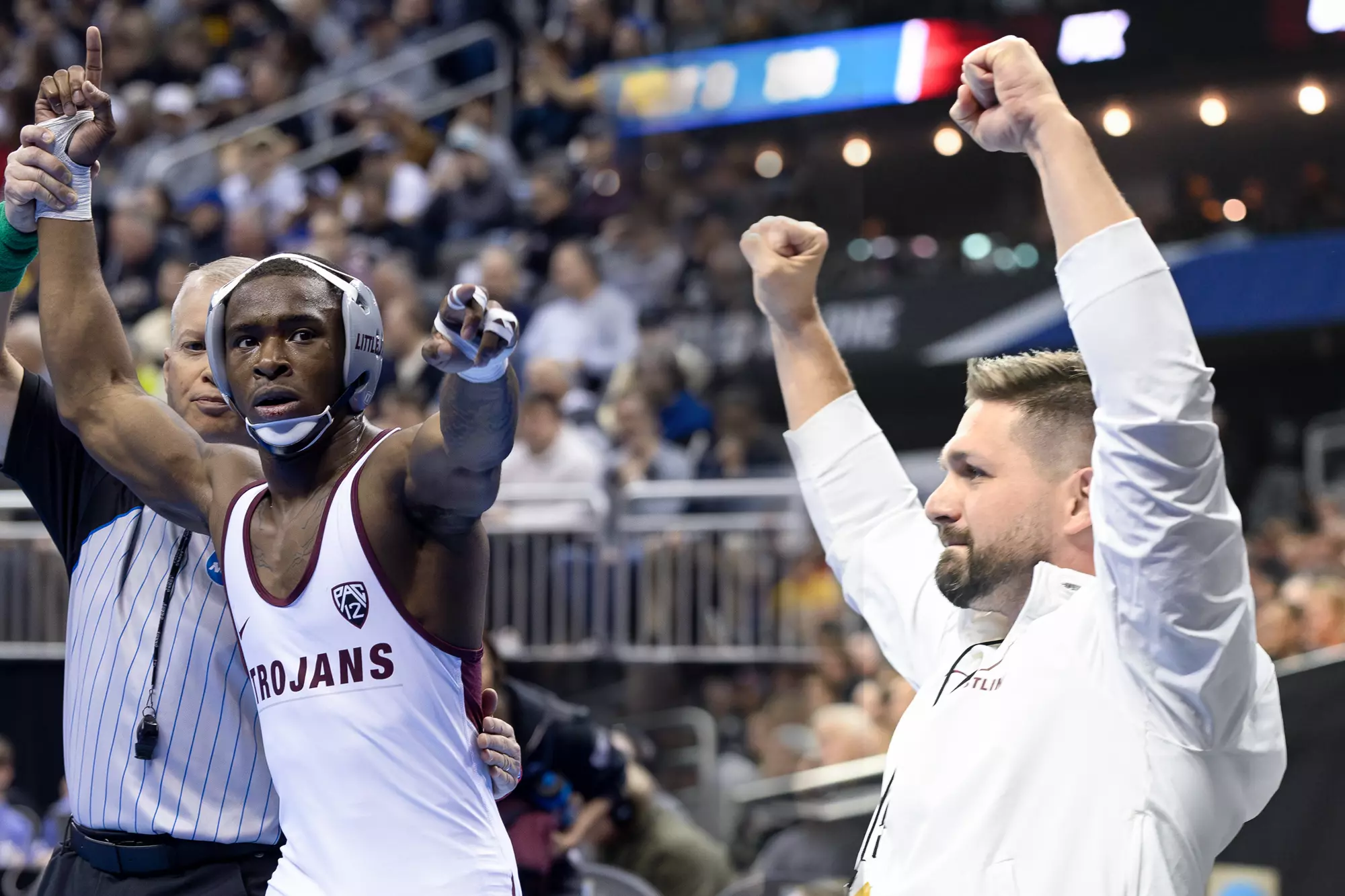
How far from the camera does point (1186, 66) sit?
10375 millimetres

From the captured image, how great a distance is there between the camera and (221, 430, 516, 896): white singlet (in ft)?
8.14

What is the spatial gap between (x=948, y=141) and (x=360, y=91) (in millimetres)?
5337

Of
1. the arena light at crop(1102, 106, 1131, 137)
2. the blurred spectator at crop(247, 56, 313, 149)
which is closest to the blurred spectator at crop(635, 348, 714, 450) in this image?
the arena light at crop(1102, 106, 1131, 137)

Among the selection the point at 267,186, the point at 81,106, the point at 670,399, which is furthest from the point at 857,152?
the point at 81,106

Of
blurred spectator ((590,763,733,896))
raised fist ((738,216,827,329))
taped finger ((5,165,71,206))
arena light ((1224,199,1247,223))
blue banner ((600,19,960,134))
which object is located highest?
blue banner ((600,19,960,134))

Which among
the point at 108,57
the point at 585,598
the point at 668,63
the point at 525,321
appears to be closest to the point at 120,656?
A: the point at 585,598

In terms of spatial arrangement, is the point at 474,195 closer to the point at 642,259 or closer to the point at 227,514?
the point at 642,259

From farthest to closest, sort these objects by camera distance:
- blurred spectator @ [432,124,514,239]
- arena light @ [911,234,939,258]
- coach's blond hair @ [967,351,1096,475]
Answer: arena light @ [911,234,939,258] → blurred spectator @ [432,124,514,239] → coach's blond hair @ [967,351,1096,475]

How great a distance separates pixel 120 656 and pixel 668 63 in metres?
9.78

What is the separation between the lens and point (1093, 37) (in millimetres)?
10195

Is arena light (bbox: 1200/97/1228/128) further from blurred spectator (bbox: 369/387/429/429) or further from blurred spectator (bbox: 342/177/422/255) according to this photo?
blurred spectator (bbox: 342/177/422/255)

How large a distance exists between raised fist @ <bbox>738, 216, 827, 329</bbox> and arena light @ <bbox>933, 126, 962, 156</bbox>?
8.20 m

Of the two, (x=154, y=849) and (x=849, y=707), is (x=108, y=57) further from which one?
(x=154, y=849)

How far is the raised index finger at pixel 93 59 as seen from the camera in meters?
3.16
